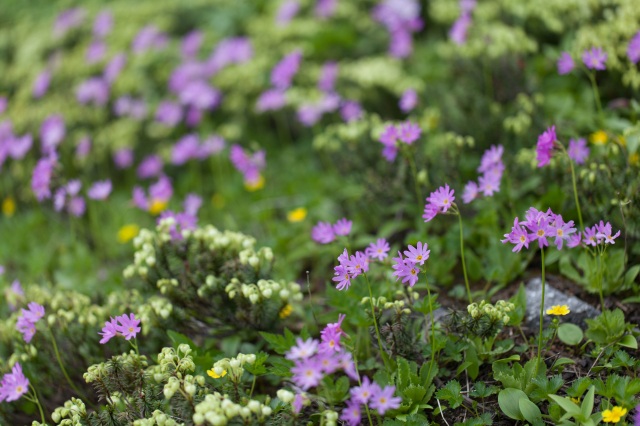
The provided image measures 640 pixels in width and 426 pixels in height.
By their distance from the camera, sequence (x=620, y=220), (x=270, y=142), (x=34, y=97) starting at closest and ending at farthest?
(x=620, y=220) < (x=270, y=142) < (x=34, y=97)

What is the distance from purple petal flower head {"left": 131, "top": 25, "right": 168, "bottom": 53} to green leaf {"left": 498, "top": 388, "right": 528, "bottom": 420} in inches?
186

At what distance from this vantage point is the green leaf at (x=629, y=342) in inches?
92.8

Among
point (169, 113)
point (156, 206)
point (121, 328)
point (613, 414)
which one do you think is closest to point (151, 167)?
point (169, 113)

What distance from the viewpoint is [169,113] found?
5168 millimetres

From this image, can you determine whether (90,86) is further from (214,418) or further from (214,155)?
(214,418)

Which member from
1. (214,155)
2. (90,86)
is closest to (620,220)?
(214,155)

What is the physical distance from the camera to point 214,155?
5023mm

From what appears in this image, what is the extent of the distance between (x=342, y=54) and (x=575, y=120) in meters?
2.32

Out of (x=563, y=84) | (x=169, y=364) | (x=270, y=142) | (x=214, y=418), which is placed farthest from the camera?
(x=270, y=142)

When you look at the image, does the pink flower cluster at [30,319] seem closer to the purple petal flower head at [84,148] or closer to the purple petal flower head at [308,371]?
the purple petal flower head at [308,371]

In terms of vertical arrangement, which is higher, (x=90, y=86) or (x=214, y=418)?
(x=214, y=418)

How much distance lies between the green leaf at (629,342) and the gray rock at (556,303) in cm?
24

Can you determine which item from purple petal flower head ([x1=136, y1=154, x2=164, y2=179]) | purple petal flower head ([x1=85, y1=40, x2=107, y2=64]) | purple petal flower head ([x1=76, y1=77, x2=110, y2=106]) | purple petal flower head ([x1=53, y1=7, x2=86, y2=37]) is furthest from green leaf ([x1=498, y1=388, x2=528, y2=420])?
purple petal flower head ([x1=53, y1=7, x2=86, y2=37])

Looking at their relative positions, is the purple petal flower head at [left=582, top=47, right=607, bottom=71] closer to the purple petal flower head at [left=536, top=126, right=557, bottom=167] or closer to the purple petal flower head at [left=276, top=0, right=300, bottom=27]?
the purple petal flower head at [left=536, top=126, right=557, bottom=167]
